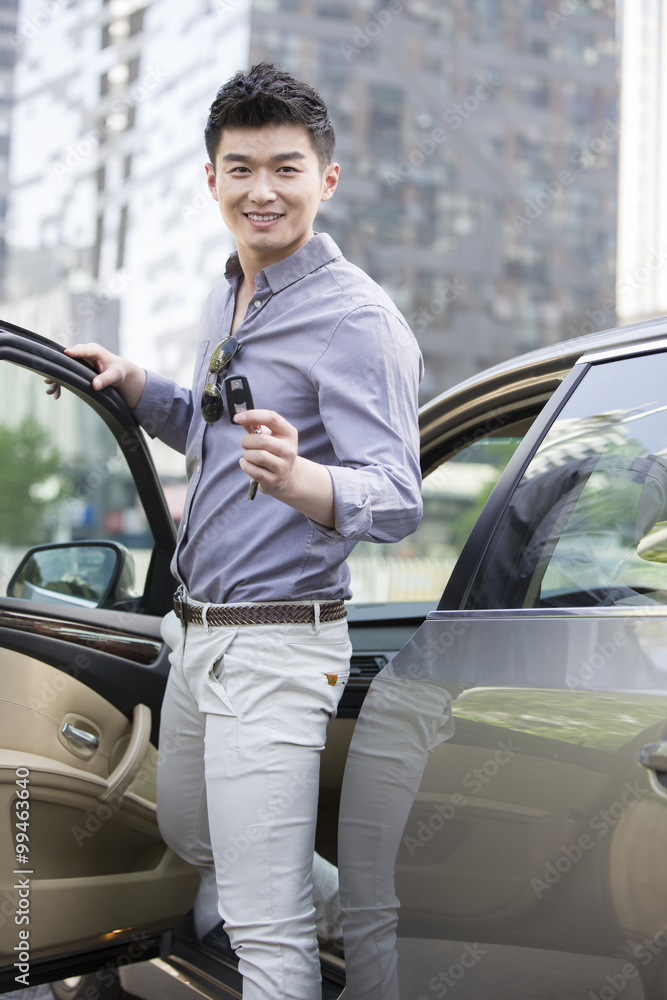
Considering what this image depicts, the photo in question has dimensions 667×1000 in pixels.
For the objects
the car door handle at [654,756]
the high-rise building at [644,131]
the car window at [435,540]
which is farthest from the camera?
the high-rise building at [644,131]

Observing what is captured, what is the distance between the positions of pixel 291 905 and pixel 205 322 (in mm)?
1187

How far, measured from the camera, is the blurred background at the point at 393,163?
41.1 m

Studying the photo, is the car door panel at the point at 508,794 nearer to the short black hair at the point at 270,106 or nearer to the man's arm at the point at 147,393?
the man's arm at the point at 147,393

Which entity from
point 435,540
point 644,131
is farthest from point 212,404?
point 644,131

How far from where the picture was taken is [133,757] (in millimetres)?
2176

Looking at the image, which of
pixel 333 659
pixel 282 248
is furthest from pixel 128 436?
pixel 333 659

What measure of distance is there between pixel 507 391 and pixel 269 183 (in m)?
0.69

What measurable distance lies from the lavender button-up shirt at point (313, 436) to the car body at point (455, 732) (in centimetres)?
26

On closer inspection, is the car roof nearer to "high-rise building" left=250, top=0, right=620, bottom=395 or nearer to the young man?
the young man

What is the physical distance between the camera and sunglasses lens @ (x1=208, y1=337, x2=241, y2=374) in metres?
1.83

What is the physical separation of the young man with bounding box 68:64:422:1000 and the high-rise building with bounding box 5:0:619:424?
113 feet

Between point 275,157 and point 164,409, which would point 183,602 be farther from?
point 275,157

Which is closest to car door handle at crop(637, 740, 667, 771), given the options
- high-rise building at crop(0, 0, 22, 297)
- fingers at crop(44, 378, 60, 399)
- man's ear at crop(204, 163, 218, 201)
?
man's ear at crop(204, 163, 218, 201)

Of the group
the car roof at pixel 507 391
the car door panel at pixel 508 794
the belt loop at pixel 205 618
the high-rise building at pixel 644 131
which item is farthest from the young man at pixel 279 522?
the high-rise building at pixel 644 131
